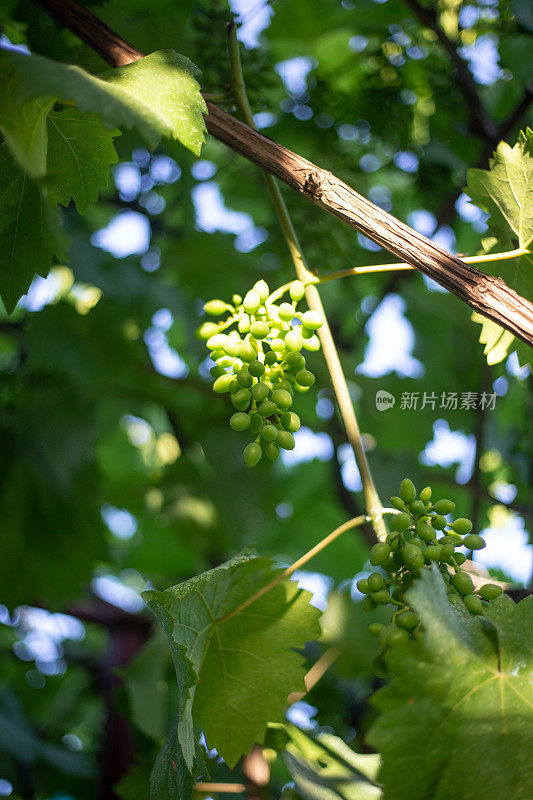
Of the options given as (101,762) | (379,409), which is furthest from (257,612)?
(101,762)

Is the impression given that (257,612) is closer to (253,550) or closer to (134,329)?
(253,550)

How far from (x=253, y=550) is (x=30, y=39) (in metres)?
1.44

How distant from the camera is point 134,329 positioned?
7.94 feet

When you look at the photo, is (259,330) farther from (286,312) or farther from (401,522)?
(401,522)

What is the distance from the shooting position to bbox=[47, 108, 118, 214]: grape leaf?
1039 millimetres

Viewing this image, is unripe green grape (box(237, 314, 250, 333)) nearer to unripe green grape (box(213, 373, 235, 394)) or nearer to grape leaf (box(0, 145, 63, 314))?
unripe green grape (box(213, 373, 235, 394))

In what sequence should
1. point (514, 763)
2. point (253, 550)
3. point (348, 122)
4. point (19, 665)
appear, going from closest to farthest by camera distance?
1. point (514, 763)
2. point (253, 550)
3. point (348, 122)
4. point (19, 665)

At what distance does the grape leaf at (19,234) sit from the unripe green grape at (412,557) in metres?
0.72

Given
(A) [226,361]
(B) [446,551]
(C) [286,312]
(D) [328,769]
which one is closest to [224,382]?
(A) [226,361]

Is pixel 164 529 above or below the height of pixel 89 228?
below

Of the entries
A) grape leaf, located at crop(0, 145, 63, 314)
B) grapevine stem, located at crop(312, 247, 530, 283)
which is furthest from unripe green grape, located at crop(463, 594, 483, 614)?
grape leaf, located at crop(0, 145, 63, 314)


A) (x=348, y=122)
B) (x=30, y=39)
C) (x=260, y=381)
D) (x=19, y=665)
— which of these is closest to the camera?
(x=260, y=381)

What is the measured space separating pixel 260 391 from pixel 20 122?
0.48 m

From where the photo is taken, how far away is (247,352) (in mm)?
971
